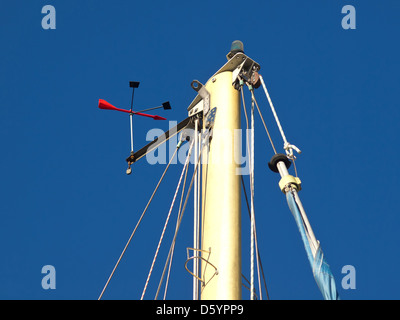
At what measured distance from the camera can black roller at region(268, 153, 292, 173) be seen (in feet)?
39.5

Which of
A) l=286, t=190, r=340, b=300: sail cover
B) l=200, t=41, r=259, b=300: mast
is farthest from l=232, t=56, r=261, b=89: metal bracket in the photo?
l=286, t=190, r=340, b=300: sail cover

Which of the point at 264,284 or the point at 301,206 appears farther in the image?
the point at 264,284

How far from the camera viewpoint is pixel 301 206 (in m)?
11.1

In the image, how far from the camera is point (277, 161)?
39.6 feet

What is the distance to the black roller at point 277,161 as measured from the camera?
12.0 metres

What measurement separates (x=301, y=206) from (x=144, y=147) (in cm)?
571

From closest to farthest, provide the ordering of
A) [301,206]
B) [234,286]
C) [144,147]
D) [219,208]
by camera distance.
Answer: [301,206] → [234,286] → [219,208] → [144,147]

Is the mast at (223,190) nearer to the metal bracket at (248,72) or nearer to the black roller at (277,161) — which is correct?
the metal bracket at (248,72)

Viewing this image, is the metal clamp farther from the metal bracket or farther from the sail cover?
the sail cover

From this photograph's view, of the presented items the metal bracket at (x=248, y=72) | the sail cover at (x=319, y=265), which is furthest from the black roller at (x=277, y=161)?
the metal bracket at (x=248, y=72)

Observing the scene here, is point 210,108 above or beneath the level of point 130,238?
above
